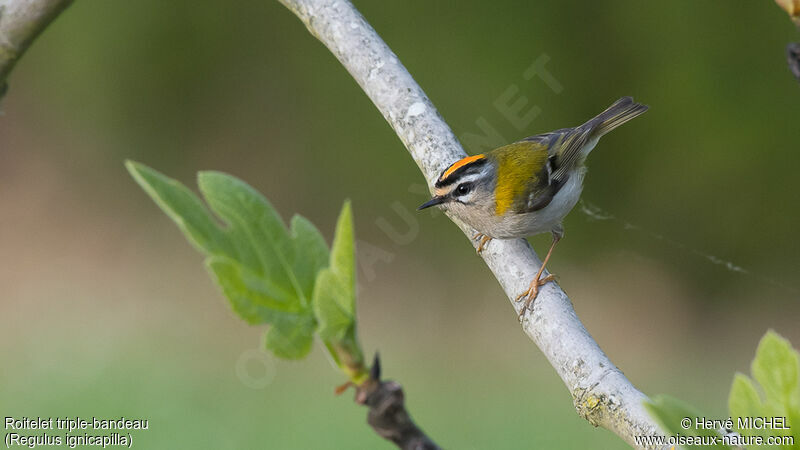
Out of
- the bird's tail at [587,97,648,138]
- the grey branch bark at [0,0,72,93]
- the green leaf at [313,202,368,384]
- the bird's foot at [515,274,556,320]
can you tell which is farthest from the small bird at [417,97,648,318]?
the green leaf at [313,202,368,384]

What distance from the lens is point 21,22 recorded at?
1.64 meters

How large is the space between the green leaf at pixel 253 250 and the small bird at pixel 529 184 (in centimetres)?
139

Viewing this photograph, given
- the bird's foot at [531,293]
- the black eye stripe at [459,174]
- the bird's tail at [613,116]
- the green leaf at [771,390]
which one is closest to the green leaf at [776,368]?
the green leaf at [771,390]

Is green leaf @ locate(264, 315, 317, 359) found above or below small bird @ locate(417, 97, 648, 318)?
below

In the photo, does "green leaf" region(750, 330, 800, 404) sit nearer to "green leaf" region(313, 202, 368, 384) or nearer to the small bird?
"green leaf" region(313, 202, 368, 384)

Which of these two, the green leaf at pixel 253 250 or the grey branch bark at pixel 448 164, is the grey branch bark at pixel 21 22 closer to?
the grey branch bark at pixel 448 164

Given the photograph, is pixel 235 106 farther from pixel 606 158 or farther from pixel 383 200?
pixel 606 158

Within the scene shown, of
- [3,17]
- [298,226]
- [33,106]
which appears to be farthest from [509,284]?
[33,106]

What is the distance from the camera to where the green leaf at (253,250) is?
1.60 ft

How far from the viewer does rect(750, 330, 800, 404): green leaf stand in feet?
1.48

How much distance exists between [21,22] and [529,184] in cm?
157

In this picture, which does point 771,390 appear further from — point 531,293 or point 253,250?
point 531,293

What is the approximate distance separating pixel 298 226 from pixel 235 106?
6.06 meters

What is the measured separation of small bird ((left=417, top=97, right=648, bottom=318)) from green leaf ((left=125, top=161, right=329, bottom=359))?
139 centimetres
